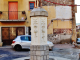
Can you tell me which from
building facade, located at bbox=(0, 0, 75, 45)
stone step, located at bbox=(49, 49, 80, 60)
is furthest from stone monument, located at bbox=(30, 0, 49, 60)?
building facade, located at bbox=(0, 0, 75, 45)

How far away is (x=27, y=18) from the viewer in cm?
1648

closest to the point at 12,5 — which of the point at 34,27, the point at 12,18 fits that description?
the point at 12,18

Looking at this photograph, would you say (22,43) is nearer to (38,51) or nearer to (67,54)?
(67,54)

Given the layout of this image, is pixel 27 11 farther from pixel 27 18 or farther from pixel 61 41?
pixel 61 41

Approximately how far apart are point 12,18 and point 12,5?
1.71 m

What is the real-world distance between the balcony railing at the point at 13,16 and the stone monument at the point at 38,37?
9613 mm

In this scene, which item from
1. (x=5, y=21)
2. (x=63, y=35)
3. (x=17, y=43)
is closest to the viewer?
Result: (x=17, y=43)

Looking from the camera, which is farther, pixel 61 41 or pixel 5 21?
pixel 61 41

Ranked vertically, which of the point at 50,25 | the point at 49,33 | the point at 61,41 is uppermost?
the point at 50,25

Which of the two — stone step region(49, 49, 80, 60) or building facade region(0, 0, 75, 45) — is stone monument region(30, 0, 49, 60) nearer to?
stone step region(49, 49, 80, 60)

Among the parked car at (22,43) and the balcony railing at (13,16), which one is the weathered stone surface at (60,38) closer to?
the balcony railing at (13,16)

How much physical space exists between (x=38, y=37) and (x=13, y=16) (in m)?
10.8

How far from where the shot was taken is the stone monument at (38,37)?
21.5ft

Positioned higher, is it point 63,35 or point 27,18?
point 27,18
